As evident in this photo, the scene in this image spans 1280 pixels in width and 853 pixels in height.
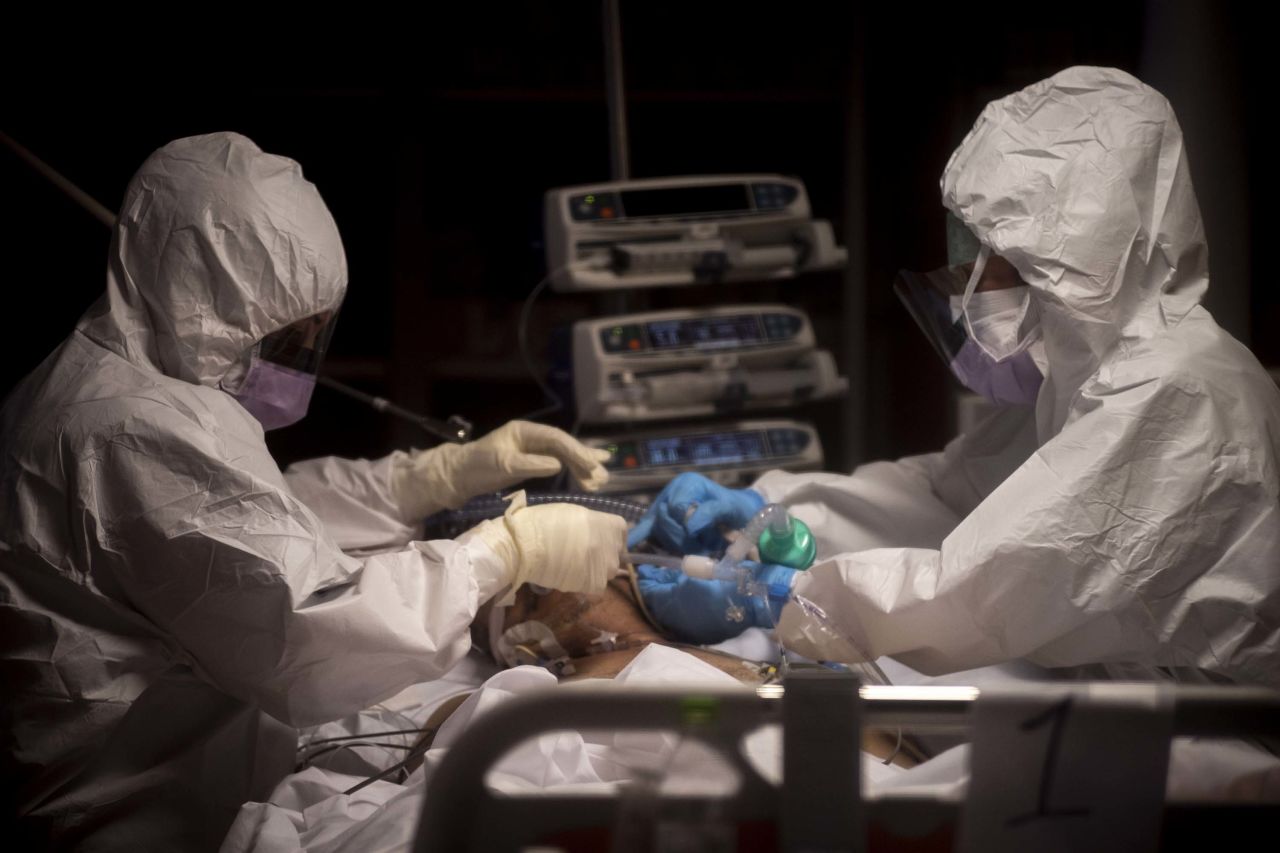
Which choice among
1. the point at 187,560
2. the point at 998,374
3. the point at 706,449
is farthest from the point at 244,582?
the point at 706,449

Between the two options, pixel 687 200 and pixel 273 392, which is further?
pixel 687 200

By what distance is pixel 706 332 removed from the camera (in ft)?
9.12

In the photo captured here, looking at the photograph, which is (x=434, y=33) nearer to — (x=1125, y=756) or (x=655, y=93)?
(x=655, y=93)

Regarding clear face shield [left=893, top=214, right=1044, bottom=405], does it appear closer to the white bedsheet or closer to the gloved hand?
the white bedsheet

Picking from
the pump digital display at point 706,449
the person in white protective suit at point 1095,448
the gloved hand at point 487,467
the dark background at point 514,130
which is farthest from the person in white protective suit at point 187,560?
the dark background at point 514,130

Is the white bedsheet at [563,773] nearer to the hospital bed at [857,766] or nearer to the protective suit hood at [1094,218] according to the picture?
the hospital bed at [857,766]

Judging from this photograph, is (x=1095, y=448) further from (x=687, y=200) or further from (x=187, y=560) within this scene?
(x=687, y=200)

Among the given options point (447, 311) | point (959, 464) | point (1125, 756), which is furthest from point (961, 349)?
point (447, 311)

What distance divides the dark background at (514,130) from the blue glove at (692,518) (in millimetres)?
1041

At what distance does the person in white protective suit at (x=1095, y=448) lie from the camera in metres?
1.46

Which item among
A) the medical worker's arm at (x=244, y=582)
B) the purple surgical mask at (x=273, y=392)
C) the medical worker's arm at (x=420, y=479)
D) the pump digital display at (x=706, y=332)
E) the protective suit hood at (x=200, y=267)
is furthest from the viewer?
the pump digital display at (x=706, y=332)

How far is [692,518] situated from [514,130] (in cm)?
184

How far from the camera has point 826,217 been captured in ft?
11.7

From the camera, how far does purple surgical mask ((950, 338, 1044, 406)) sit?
1.80 meters
